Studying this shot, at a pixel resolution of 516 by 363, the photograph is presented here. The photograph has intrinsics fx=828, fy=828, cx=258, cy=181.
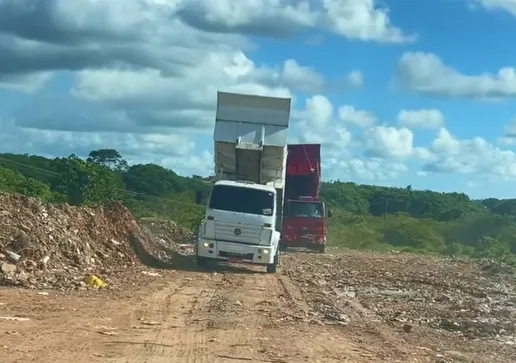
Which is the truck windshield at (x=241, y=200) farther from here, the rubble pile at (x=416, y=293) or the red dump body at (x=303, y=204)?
the red dump body at (x=303, y=204)

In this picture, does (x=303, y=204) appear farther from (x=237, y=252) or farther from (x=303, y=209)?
(x=237, y=252)

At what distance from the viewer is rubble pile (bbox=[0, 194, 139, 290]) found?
17.0 m

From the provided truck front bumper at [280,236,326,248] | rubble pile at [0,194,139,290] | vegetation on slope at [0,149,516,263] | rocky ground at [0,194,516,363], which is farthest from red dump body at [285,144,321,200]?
rubble pile at [0,194,139,290]

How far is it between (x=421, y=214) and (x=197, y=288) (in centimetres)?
6758

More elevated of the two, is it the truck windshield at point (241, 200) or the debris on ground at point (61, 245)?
the truck windshield at point (241, 200)

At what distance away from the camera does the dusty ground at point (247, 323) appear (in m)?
10.3

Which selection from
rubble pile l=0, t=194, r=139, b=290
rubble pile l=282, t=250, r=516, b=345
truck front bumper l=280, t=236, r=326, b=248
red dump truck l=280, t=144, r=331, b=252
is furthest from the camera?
truck front bumper l=280, t=236, r=326, b=248

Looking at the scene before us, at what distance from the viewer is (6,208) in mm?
20016

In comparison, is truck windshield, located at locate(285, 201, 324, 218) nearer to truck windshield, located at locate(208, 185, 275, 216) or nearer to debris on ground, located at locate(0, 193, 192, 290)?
debris on ground, located at locate(0, 193, 192, 290)

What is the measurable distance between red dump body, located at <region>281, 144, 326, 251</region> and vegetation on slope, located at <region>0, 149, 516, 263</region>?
12.3ft

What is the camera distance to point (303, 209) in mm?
34156

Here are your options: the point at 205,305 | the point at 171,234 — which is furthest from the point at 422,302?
the point at 171,234

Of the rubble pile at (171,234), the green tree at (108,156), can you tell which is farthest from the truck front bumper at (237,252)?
the green tree at (108,156)

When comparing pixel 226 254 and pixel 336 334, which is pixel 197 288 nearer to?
pixel 226 254
